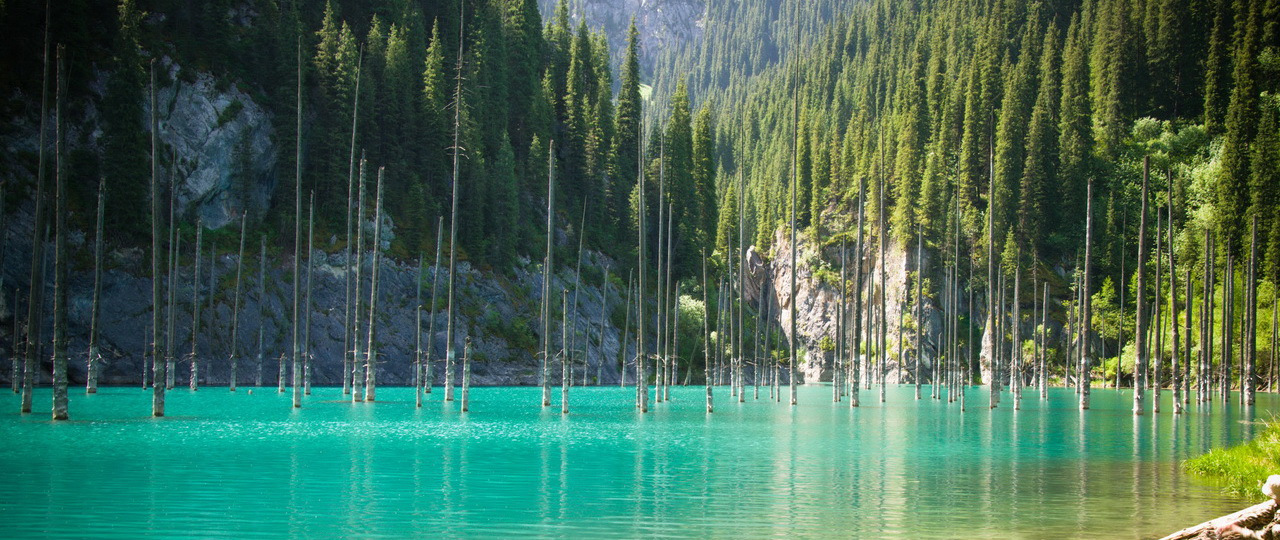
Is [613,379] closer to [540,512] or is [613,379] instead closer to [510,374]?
[510,374]

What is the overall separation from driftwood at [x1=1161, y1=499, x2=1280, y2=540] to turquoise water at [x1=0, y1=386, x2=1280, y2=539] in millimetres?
3051

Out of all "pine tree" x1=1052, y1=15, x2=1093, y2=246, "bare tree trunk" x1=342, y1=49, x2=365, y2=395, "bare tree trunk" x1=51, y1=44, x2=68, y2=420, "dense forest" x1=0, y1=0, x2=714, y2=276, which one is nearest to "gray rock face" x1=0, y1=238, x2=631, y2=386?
A: "bare tree trunk" x1=342, y1=49, x2=365, y2=395

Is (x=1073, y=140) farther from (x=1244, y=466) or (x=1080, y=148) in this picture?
(x=1244, y=466)

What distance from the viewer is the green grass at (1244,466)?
773 inches

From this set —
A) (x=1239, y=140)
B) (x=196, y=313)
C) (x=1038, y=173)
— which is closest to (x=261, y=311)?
(x=196, y=313)

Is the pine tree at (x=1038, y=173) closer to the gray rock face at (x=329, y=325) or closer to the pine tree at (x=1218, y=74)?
the pine tree at (x=1218, y=74)

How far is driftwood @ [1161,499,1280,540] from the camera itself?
38.8ft

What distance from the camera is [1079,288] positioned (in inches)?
3848

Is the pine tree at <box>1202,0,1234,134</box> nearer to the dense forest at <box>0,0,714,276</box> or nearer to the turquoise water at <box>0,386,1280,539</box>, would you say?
the dense forest at <box>0,0,714,276</box>

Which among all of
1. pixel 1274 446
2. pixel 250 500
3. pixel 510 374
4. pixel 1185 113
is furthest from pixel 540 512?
pixel 1185 113

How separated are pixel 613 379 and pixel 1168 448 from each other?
63.4 m

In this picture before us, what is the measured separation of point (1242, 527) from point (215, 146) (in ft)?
263

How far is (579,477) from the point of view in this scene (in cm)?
2181

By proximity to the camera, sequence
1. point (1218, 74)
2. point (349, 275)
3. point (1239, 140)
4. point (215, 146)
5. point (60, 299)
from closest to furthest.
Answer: point (60, 299), point (349, 275), point (215, 146), point (1239, 140), point (1218, 74)
